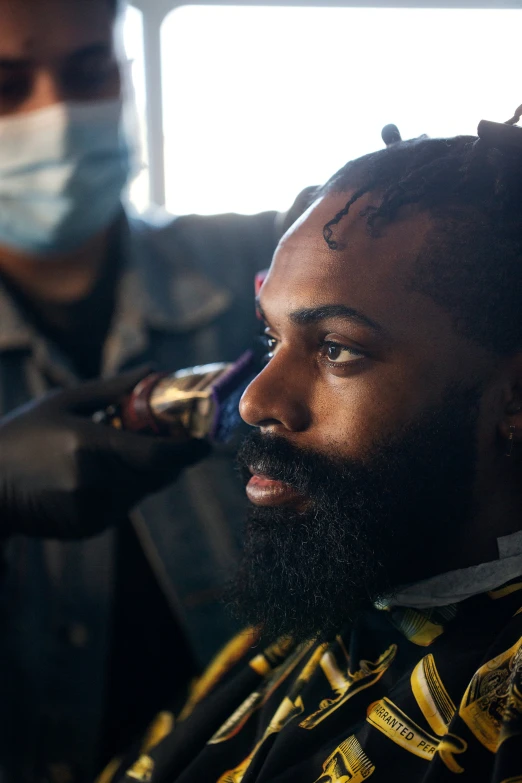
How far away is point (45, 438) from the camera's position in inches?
56.8

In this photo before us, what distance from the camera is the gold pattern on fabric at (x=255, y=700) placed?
121cm

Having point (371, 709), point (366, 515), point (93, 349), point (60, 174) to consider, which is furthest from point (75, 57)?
point (371, 709)

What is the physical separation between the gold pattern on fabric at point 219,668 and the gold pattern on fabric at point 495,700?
576 mm

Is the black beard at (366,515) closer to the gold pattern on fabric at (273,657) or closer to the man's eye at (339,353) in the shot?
the man's eye at (339,353)

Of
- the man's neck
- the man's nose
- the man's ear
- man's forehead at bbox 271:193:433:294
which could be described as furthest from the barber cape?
the man's neck

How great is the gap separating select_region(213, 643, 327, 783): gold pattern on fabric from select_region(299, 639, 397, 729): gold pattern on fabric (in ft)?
0.15

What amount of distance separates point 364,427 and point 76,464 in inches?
25.3

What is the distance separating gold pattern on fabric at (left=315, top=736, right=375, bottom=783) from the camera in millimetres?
917

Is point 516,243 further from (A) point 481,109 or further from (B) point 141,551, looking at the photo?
(B) point 141,551

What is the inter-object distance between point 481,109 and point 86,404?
91 centimetres

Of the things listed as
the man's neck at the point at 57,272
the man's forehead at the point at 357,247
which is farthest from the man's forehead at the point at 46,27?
the man's forehead at the point at 357,247

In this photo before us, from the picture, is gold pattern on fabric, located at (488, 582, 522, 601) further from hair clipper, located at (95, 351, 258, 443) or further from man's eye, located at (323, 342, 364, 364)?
hair clipper, located at (95, 351, 258, 443)

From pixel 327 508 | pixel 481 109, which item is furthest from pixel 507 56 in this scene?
pixel 327 508

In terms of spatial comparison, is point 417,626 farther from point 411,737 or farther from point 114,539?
point 114,539
